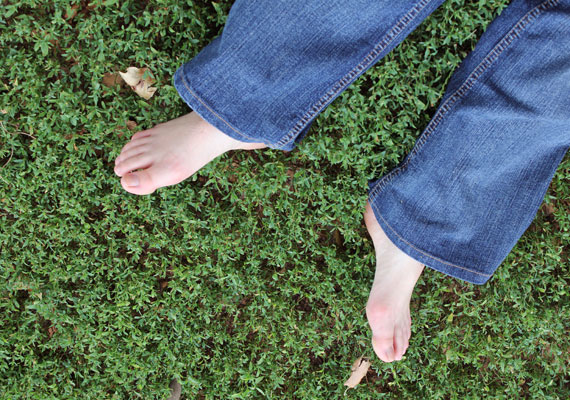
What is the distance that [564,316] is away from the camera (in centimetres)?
256

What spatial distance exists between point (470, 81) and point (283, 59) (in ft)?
3.18

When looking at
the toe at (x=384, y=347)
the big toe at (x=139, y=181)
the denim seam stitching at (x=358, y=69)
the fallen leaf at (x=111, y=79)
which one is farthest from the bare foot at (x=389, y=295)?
the fallen leaf at (x=111, y=79)

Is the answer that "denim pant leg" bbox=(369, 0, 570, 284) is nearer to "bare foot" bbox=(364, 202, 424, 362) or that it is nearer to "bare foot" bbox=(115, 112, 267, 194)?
"bare foot" bbox=(364, 202, 424, 362)

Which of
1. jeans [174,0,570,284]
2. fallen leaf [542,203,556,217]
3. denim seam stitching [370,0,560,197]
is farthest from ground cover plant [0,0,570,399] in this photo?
jeans [174,0,570,284]

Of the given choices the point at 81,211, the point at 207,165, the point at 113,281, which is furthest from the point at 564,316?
the point at 81,211

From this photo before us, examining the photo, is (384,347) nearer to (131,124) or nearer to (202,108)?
(202,108)

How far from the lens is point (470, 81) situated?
2.24 metres

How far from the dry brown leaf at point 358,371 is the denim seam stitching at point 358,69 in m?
1.39

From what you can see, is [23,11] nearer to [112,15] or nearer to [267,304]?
[112,15]

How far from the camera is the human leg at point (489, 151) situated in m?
2.12

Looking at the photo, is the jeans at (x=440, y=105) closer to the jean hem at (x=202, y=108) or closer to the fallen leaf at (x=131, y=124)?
the jean hem at (x=202, y=108)

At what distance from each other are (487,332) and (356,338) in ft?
2.52

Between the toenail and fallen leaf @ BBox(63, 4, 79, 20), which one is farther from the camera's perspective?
fallen leaf @ BBox(63, 4, 79, 20)

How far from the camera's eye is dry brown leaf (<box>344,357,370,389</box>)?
8.54ft
